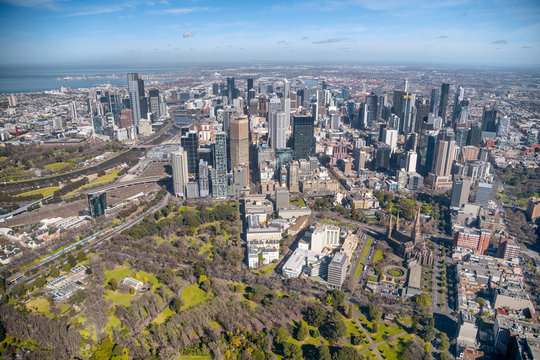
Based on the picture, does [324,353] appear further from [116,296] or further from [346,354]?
[116,296]

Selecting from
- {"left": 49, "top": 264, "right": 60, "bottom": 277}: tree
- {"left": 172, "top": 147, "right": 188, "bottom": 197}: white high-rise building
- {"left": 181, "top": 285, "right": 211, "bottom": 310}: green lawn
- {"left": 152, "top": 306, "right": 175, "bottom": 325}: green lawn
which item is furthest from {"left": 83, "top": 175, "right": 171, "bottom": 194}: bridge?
{"left": 152, "top": 306, "right": 175, "bottom": 325}: green lawn

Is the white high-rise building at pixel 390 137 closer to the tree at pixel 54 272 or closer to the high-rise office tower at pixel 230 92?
the high-rise office tower at pixel 230 92

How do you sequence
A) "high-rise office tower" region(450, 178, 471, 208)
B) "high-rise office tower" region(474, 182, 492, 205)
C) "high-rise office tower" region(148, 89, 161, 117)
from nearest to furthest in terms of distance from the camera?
1. "high-rise office tower" region(474, 182, 492, 205)
2. "high-rise office tower" region(450, 178, 471, 208)
3. "high-rise office tower" region(148, 89, 161, 117)

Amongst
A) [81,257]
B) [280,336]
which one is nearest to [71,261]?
[81,257]

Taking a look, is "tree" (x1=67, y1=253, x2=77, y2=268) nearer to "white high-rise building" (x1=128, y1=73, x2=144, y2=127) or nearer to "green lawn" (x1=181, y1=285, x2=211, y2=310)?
"green lawn" (x1=181, y1=285, x2=211, y2=310)

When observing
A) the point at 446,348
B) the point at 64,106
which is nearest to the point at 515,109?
the point at 446,348

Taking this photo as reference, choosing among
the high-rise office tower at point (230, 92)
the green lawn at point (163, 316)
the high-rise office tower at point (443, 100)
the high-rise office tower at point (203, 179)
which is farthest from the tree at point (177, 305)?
the high-rise office tower at point (230, 92)
